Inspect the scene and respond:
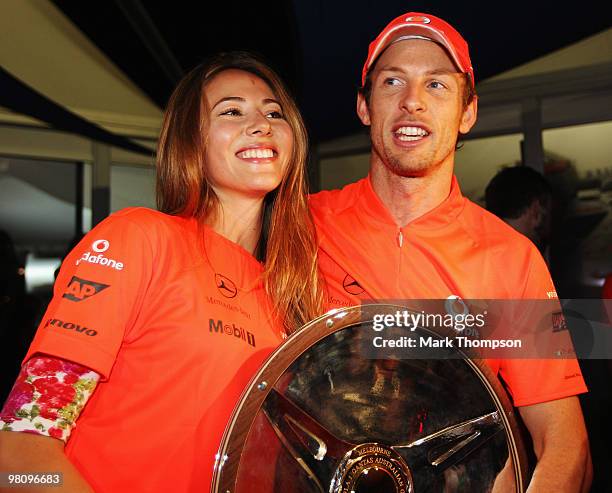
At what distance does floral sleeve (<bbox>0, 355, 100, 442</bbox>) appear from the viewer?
971 mm

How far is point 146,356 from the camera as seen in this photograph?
1146 millimetres

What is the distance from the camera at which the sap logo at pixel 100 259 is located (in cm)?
109

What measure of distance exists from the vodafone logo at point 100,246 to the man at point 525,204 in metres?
1.62

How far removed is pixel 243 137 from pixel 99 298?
1.64ft

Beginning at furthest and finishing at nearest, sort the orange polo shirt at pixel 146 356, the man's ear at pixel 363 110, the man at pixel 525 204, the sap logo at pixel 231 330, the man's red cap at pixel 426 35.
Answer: the man at pixel 525 204 → the man's ear at pixel 363 110 → the man's red cap at pixel 426 35 → the sap logo at pixel 231 330 → the orange polo shirt at pixel 146 356

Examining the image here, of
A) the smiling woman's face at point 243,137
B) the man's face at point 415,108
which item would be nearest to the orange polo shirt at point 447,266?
the man's face at point 415,108

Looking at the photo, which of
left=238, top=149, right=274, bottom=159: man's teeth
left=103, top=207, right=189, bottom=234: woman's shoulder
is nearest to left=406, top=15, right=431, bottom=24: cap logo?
left=238, top=149, right=274, bottom=159: man's teeth

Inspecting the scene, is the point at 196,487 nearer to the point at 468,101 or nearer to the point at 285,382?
the point at 285,382

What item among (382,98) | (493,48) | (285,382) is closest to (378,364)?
(285,382)

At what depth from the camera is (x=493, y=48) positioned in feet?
9.51

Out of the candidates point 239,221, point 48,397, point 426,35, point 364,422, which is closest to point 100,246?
point 48,397

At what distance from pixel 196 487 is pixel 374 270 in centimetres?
57

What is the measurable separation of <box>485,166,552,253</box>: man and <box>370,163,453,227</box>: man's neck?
2.93 ft

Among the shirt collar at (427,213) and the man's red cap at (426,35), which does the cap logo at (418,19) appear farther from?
the shirt collar at (427,213)
